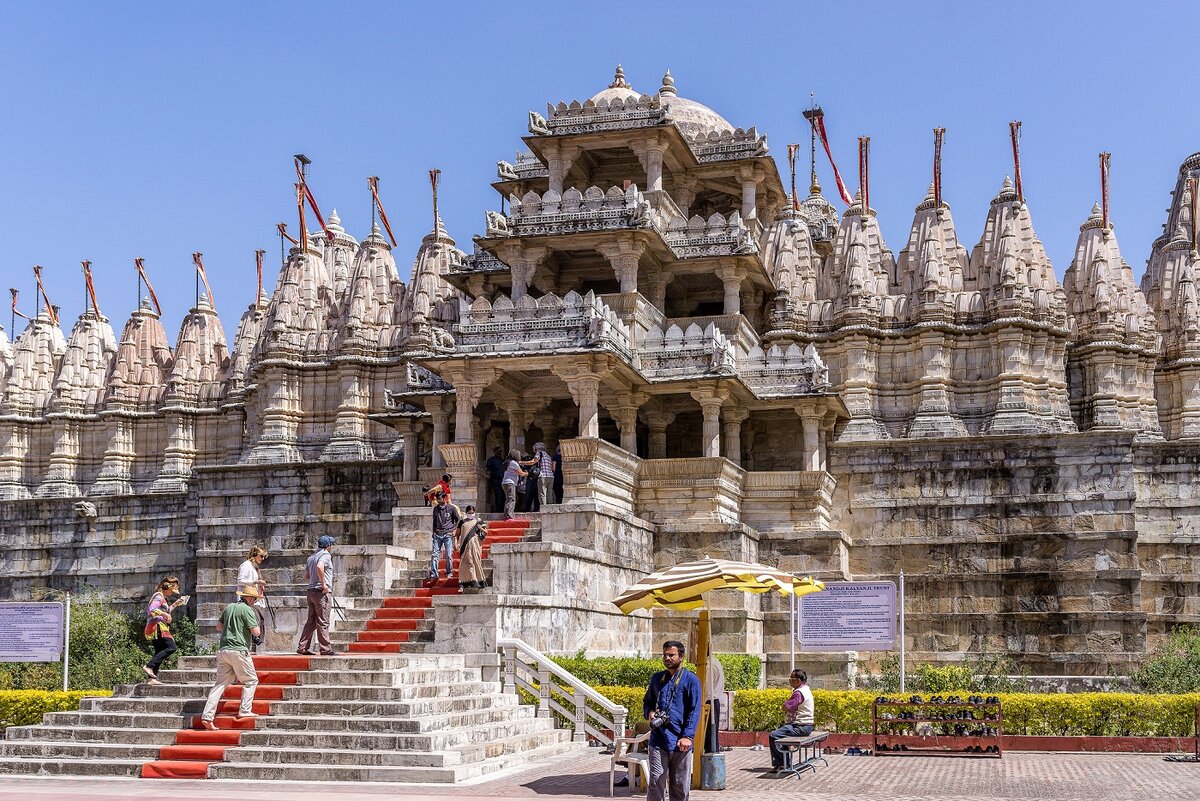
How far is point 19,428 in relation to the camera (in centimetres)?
5416

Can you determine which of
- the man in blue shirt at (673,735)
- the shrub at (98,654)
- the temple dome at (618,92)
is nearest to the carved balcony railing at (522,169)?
the temple dome at (618,92)

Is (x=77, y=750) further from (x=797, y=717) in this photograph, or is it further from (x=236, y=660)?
(x=797, y=717)

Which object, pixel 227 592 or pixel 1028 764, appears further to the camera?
pixel 227 592

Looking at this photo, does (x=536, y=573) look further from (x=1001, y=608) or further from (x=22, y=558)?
(x=22, y=558)

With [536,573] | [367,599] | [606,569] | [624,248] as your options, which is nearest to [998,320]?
[624,248]

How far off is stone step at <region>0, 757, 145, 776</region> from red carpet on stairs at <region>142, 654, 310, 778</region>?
40cm

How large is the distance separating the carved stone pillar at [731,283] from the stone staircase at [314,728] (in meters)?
15.7

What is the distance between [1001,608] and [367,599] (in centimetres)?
1611

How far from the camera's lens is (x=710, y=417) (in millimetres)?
33781

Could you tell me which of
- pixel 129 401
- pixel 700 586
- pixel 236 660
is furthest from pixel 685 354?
pixel 129 401

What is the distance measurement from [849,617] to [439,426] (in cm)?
1316

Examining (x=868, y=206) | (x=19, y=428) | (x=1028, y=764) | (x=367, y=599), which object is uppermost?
(x=868, y=206)

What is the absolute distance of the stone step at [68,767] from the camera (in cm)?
1984

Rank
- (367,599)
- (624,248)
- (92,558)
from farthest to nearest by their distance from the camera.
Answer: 1. (92,558)
2. (624,248)
3. (367,599)
